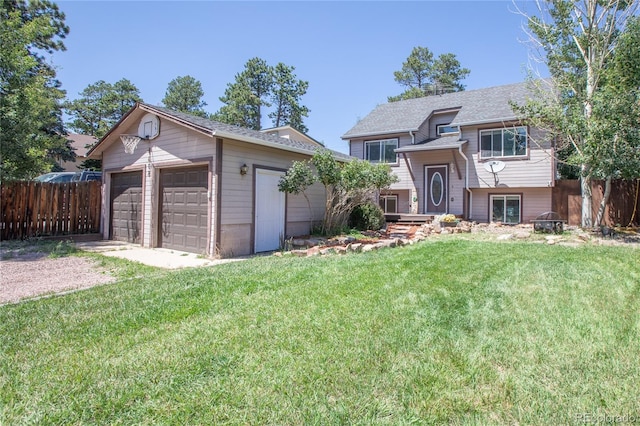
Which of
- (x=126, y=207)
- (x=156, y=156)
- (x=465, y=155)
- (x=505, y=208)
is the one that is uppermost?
(x=465, y=155)

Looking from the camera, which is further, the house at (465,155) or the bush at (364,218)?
the house at (465,155)

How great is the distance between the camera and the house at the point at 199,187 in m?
8.71

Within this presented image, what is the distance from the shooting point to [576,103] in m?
11.0

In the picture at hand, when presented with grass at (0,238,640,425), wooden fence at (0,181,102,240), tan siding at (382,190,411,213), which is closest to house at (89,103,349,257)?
wooden fence at (0,181,102,240)

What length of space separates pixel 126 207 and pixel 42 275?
5.29m

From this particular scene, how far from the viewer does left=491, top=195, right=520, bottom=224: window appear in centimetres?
1505

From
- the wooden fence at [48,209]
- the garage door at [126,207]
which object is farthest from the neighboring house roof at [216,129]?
the wooden fence at [48,209]

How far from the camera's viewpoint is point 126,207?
37.6ft

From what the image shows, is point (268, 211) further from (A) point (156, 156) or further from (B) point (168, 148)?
(A) point (156, 156)

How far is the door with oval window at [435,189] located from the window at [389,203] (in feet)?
5.57

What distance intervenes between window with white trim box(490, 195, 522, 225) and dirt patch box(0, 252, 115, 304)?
14.7 metres

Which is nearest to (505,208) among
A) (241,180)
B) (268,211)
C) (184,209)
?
(268,211)

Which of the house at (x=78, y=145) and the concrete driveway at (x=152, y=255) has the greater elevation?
the house at (x=78, y=145)

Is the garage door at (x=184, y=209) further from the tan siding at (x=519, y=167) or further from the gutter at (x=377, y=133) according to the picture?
the tan siding at (x=519, y=167)
